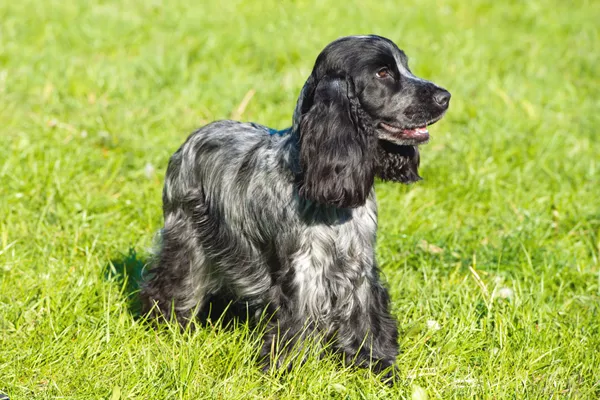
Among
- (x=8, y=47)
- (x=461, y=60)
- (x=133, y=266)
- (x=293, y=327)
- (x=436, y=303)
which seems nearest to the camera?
(x=293, y=327)

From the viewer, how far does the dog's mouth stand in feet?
11.8

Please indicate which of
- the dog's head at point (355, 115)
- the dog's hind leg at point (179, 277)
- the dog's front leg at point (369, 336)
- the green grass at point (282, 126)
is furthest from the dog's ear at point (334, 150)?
the dog's hind leg at point (179, 277)

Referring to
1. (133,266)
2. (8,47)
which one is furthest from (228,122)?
(8,47)

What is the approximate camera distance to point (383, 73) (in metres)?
3.59

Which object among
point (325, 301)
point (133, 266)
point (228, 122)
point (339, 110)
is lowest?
point (133, 266)

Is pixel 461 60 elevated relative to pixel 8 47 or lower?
elevated

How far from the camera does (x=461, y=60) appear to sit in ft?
27.7

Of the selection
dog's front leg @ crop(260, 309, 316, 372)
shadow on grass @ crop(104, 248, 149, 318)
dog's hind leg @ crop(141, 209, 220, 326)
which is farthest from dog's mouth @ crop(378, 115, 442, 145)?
shadow on grass @ crop(104, 248, 149, 318)

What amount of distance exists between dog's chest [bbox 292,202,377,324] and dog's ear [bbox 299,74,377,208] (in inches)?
7.5

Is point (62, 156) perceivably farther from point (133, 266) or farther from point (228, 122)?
point (228, 122)

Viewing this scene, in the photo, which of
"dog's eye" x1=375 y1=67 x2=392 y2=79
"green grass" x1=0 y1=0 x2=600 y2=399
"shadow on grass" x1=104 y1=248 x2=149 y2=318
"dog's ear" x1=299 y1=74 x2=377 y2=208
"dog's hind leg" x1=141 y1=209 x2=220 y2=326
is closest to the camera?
"dog's ear" x1=299 y1=74 x2=377 y2=208

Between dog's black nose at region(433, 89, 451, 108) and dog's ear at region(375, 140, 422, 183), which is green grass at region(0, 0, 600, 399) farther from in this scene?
dog's black nose at region(433, 89, 451, 108)

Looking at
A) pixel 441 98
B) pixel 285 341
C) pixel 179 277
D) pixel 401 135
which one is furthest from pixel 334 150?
pixel 179 277

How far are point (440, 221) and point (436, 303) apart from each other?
116 cm
